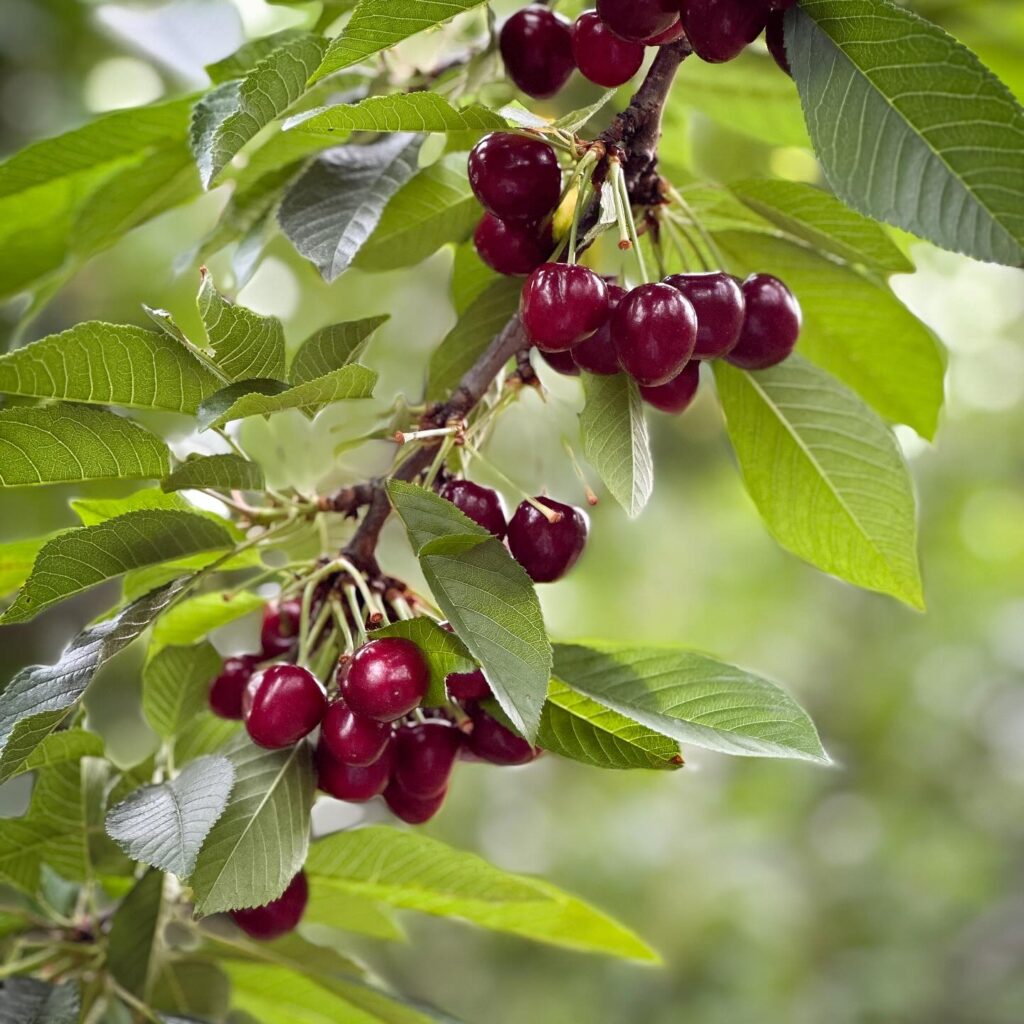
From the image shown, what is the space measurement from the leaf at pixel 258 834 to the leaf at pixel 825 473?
0.45 m

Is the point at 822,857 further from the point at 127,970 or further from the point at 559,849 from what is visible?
the point at 127,970

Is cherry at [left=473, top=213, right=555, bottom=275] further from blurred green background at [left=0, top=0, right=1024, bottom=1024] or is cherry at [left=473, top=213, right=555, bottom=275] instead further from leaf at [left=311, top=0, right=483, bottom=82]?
blurred green background at [left=0, top=0, right=1024, bottom=1024]

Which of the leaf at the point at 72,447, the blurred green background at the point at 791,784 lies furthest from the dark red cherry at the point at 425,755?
the blurred green background at the point at 791,784

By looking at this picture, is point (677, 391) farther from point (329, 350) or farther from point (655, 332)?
point (329, 350)

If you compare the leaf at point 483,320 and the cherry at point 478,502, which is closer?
the cherry at point 478,502

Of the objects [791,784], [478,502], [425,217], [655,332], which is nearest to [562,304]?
[655,332]

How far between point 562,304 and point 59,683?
396 millimetres

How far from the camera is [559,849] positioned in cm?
425

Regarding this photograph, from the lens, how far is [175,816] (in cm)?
73

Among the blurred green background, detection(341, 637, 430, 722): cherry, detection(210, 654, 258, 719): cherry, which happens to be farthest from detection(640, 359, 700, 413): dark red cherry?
the blurred green background

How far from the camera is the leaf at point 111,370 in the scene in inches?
27.5

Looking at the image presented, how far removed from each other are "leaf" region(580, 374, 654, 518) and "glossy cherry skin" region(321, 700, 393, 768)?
0.73 feet

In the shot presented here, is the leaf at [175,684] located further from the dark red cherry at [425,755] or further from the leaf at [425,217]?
the leaf at [425,217]

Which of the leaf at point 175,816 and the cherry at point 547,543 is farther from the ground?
the cherry at point 547,543
